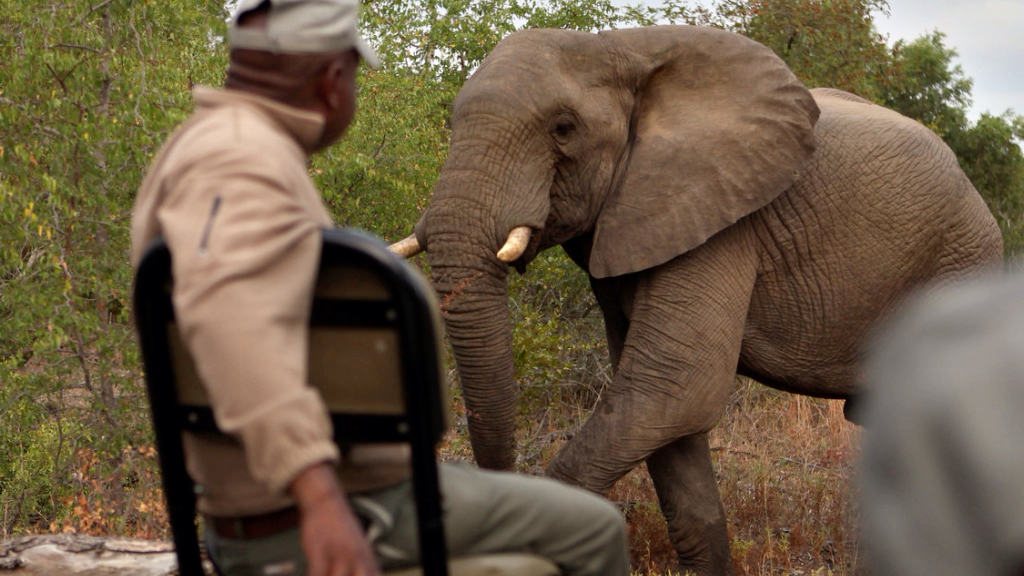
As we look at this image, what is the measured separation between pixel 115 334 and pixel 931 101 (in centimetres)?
1172

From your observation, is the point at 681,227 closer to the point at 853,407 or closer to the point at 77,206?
the point at 853,407

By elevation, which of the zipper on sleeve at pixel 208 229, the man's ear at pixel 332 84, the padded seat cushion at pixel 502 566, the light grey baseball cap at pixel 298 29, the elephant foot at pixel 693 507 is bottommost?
the elephant foot at pixel 693 507

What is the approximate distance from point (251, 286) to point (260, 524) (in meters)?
0.39

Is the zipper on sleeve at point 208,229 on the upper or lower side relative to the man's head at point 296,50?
lower

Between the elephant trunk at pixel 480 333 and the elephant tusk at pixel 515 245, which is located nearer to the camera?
the elephant tusk at pixel 515 245

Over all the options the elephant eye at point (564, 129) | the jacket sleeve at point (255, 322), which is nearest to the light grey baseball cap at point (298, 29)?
the jacket sleeve at point (255, 322)

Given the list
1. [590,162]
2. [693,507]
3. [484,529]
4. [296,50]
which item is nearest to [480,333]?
[590,162]

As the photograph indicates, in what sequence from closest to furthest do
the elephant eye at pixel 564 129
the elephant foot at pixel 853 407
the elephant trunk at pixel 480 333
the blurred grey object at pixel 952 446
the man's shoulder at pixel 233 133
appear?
the blurred grey object at pixel 952 446 → the man's shoulder at pixel 233 133 → the elephant trunk at pixel 480 333 → the elephant eye at pixel 564 129 → the elephant foot at pixel 853 407

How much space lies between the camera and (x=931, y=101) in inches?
596

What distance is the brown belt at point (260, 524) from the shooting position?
187cm

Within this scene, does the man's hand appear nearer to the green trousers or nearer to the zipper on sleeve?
the green trousers

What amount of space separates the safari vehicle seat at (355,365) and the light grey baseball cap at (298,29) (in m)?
0.31

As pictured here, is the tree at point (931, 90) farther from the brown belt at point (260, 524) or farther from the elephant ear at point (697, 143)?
the brown belt at point (260, 524)

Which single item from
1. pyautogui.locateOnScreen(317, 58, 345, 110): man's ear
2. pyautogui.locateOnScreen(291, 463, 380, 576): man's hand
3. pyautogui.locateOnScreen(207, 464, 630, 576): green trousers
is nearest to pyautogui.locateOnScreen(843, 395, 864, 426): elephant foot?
pyautogui.locateOnScreen(207, 464, 630, 576): green trousers
